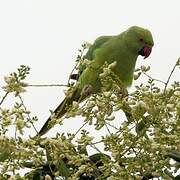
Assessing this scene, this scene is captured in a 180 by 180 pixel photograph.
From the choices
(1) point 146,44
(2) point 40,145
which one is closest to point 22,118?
(2) point 40,145

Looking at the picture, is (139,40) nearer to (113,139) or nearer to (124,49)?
(124,49)

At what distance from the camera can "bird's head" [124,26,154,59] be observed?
277 centimetres

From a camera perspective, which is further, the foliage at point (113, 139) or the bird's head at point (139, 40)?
the bird's head at point (139, 40)

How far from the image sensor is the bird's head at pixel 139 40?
277 centimetres

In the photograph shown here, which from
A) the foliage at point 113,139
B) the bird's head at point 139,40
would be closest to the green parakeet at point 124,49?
the bird's head at point 139,40

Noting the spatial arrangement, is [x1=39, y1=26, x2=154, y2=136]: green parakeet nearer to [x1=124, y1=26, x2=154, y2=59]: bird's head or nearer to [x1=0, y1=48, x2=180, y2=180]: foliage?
[x1=124, y1=26, x2=154, y2=59]: bird's head

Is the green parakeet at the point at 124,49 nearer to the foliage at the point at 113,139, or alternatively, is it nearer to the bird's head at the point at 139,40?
the bird's head at the point at 139,40

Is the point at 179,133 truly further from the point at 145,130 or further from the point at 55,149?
the point at 55,149

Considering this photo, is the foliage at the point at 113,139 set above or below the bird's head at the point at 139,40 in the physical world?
below

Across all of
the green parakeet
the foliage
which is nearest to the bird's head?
the green parakeet

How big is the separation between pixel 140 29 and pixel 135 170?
195 centimetres

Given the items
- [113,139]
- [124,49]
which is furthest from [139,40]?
[113,139]

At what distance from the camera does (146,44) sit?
9.11 ft

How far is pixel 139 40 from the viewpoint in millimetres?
2811
